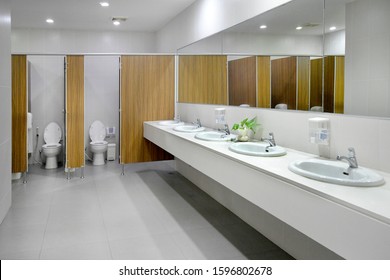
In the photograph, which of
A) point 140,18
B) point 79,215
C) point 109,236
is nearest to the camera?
point 109,236

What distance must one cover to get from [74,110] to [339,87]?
3803 mm

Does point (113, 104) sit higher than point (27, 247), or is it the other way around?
point (113, 104)

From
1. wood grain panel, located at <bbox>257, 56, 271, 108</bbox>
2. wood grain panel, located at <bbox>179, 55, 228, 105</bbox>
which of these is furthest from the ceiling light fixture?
wood grain panel, located at <bbox>257, 56, 271, 108</bbox>

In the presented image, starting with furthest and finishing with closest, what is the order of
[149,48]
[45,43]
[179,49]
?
[149,48] < [45,43] < [179,49]

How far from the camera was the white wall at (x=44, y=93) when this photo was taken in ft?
19.5

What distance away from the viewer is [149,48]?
6.72 metres

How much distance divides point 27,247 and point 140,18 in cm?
410

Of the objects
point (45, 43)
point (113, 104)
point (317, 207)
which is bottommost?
point (317, 207)

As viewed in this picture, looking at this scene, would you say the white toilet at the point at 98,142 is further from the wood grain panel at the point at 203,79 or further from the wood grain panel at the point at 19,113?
the wood grain panel at the point at 203,79

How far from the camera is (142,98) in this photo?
196 inches

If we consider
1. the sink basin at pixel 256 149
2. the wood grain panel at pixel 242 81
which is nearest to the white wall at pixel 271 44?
the wood grain panel at pixel 242 81

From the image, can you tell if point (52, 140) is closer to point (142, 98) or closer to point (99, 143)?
point (99, 143)
